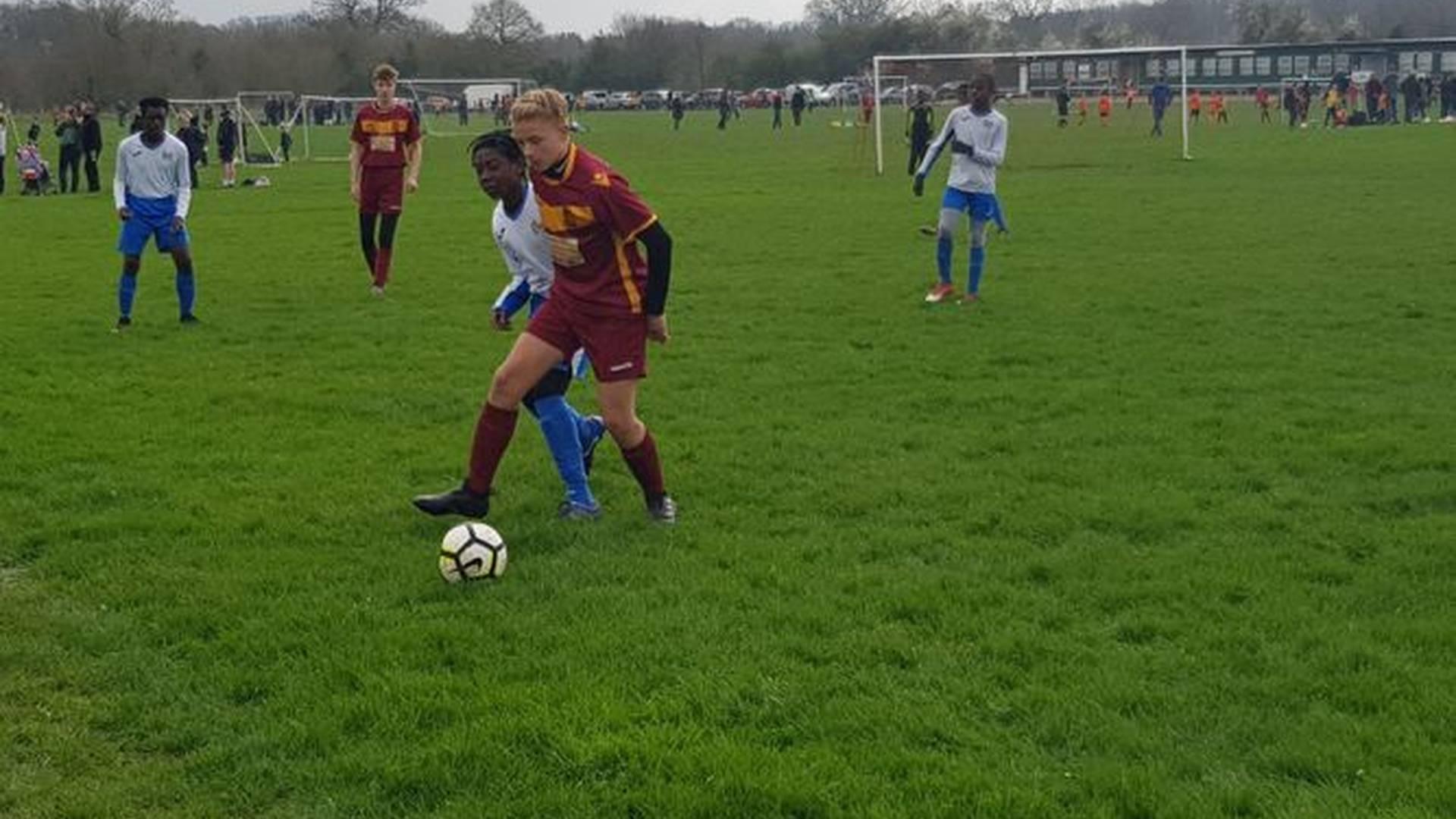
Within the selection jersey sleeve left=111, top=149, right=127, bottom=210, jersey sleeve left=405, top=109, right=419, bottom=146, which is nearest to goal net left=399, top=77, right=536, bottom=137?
jersey sleeve left=405, top=109, right=419, bottom=146

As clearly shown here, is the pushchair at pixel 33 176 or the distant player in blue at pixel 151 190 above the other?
the pushchair at pixel 33 176

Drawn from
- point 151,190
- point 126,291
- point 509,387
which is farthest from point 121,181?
point 509,387

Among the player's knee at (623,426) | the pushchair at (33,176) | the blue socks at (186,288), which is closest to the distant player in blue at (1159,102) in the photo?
the pushchair at (33,176)

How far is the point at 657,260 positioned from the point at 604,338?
1.39 ft

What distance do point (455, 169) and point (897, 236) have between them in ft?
67.6

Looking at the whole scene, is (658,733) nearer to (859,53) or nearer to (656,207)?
(656,207)

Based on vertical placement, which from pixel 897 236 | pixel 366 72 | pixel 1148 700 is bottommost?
pixel 1148 700

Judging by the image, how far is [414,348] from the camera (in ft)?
→ 37.5

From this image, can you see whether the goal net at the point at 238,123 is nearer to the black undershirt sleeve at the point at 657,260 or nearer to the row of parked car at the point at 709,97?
the row of parked car at the point at 709,97

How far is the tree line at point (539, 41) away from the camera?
71375mm

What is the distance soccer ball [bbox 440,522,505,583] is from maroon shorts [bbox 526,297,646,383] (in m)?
0.91

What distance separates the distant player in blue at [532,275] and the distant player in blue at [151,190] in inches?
226

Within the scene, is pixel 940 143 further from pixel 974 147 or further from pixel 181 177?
pixel 181 177

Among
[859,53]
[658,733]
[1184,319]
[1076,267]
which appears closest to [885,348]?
[1184,319]
